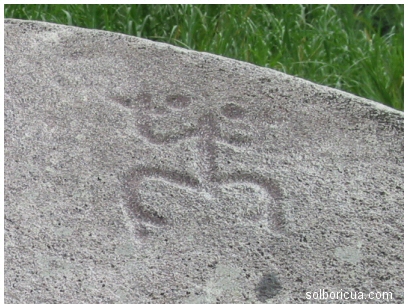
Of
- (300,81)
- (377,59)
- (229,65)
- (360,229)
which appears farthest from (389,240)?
(377,59)

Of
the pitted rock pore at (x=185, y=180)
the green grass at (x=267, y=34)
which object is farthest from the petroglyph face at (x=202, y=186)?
the green grass at (x=267, y=34)

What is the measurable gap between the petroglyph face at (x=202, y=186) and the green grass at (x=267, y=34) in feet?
1.92

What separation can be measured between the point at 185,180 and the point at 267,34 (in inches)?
38.8

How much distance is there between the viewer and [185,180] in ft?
5.32

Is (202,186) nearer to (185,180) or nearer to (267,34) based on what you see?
(185,180)

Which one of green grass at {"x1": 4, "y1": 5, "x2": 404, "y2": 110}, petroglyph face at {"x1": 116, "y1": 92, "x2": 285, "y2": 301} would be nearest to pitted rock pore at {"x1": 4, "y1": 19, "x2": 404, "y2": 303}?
petroglyph face at {"x1": 116, "y1": 92, "x2": 285, "y2": 301}

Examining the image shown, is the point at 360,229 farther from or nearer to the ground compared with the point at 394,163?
nearer to the ground

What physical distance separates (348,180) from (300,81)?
290mm

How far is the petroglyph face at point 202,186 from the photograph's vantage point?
1.51m

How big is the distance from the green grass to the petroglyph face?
586 mm

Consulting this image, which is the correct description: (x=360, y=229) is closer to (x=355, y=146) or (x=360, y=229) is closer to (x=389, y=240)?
(x=389, y=240)

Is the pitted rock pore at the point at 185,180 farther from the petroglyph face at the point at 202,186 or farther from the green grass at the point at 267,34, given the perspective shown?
the green grass at the point at 267,34

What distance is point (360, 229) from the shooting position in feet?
5.05

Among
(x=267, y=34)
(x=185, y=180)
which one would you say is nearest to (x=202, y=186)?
(x=185, y=180)
